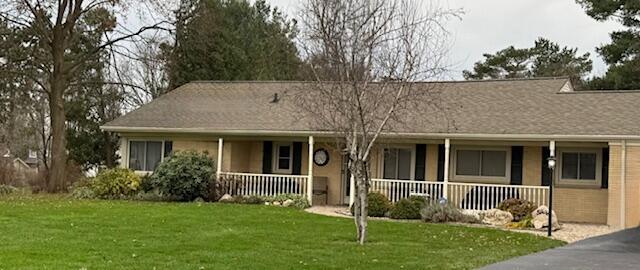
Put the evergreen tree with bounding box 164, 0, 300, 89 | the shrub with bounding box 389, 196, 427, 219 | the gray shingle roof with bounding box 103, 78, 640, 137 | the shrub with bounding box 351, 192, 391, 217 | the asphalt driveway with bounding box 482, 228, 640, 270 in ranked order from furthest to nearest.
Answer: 1. the evergreen tree with bounding box 164, 0, 300, 89
2. the gray shingle roof with bounding box 103, 78, 640, 137
3. the shrub with bounding box 351, 192, 391, 217
4. the shrub with bounding box 389, 196, 427, 219
5. the asphalt driveway with bounding box 482, 228, 640, 270

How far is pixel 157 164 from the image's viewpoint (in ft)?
84.1

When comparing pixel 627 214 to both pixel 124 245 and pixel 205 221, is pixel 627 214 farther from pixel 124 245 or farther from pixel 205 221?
pixel 124 245

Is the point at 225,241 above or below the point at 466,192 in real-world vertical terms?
below

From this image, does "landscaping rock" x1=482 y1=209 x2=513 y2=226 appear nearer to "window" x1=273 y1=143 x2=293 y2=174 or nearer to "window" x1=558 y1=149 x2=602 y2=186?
"window" x1=558 y1=149 x2=602 y2=186

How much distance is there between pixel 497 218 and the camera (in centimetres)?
1911

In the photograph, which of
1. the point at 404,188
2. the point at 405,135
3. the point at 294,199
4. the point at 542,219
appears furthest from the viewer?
the point at 294,199

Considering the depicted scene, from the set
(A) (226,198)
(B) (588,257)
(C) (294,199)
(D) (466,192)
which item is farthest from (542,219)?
(A) (226,198)

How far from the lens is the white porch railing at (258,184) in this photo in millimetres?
23672

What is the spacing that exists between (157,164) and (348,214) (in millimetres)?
8223

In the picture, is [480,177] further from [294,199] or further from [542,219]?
[294,199]

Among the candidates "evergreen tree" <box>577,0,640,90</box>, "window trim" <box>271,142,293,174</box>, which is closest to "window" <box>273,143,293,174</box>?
"window trim" <box>271,142,293,174</box>

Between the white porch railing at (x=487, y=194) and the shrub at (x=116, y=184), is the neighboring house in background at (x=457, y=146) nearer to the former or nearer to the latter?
the white porch railing at (x=487, y=194)

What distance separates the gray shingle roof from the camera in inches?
809

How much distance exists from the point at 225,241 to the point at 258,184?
1063cm
